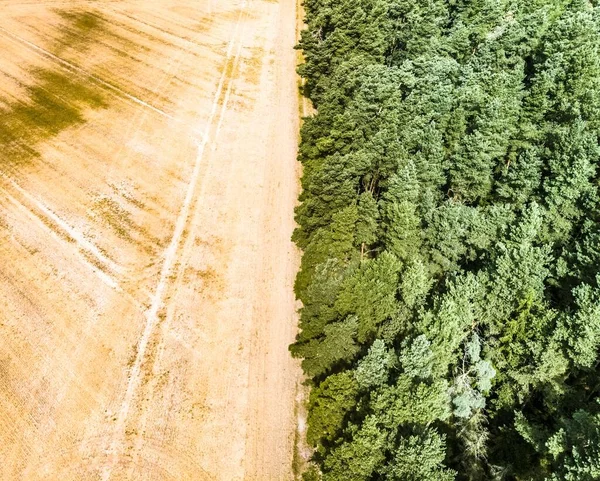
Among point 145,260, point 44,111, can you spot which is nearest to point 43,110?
point 44,111

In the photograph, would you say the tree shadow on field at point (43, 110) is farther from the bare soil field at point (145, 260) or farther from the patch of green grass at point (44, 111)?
the bare soil field at point (145, 260)

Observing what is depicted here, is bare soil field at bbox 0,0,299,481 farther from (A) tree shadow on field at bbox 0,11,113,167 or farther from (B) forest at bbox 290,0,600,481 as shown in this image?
(B) forest at bbox 290,0,600,481

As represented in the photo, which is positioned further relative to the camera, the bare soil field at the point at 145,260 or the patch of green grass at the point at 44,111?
the patch of green grass at the point at 44,111

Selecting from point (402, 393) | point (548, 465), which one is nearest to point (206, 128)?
point (402, 393)

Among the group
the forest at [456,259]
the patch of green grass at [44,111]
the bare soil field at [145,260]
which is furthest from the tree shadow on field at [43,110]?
the forest at [456,259]

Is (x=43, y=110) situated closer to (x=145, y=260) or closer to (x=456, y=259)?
(x=145, y=260)
